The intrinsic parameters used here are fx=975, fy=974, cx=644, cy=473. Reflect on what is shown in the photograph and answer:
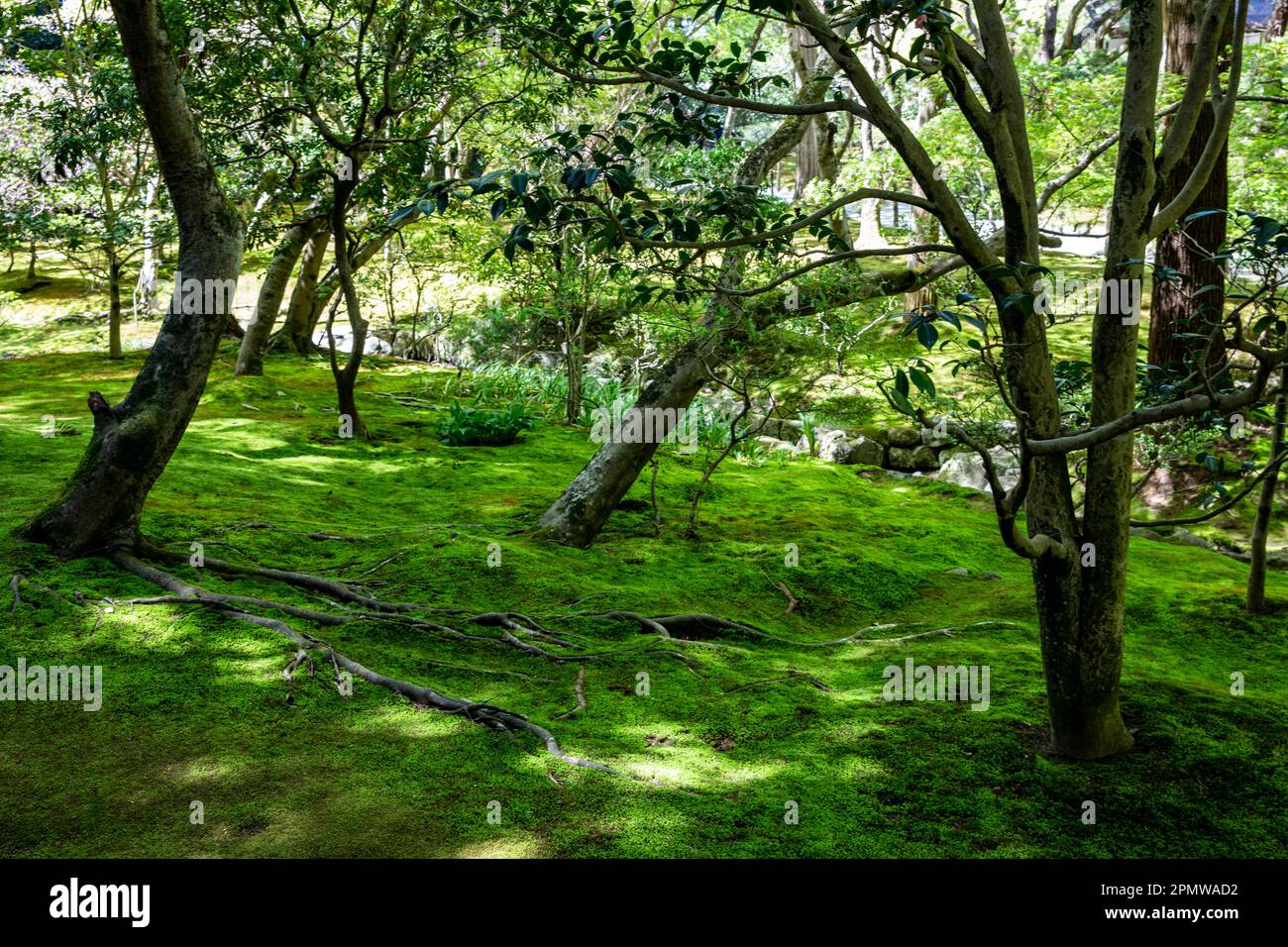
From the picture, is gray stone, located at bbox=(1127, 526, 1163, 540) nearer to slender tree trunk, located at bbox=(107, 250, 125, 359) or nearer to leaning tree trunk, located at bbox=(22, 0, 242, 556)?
leaning tree trunk, located at bbox=(22, 0, 242, 556)

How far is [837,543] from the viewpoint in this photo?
6.77 m

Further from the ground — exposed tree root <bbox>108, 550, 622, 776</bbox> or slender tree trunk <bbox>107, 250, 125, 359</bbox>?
slender tree trunk <bbox>107, 250, 125, 359</bbox>

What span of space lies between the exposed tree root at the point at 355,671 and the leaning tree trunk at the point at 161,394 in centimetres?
21

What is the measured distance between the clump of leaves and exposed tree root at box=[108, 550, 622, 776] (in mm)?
5398

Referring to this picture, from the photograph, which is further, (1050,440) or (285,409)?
(285,409)

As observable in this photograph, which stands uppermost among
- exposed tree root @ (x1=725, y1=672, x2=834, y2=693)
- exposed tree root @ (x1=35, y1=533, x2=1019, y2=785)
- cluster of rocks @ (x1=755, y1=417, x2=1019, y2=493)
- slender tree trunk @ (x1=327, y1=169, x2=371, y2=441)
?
slender tree trunk @ (x1=327, y1=169, x2=371, y2=441)

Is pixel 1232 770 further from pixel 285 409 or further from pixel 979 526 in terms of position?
pixel 285 409

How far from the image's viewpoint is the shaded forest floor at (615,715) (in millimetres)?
2756

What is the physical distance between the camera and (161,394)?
14.5 feet

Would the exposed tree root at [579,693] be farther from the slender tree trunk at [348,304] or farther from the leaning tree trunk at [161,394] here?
the slender tree trunk at [348,304]

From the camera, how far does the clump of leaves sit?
9.76 m

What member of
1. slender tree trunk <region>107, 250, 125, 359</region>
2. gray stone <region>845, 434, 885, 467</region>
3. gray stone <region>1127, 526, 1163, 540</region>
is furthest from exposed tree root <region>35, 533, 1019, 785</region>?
slender tree trunk <region>107, 250, 125, 359</region>

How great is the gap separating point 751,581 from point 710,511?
177 cm
